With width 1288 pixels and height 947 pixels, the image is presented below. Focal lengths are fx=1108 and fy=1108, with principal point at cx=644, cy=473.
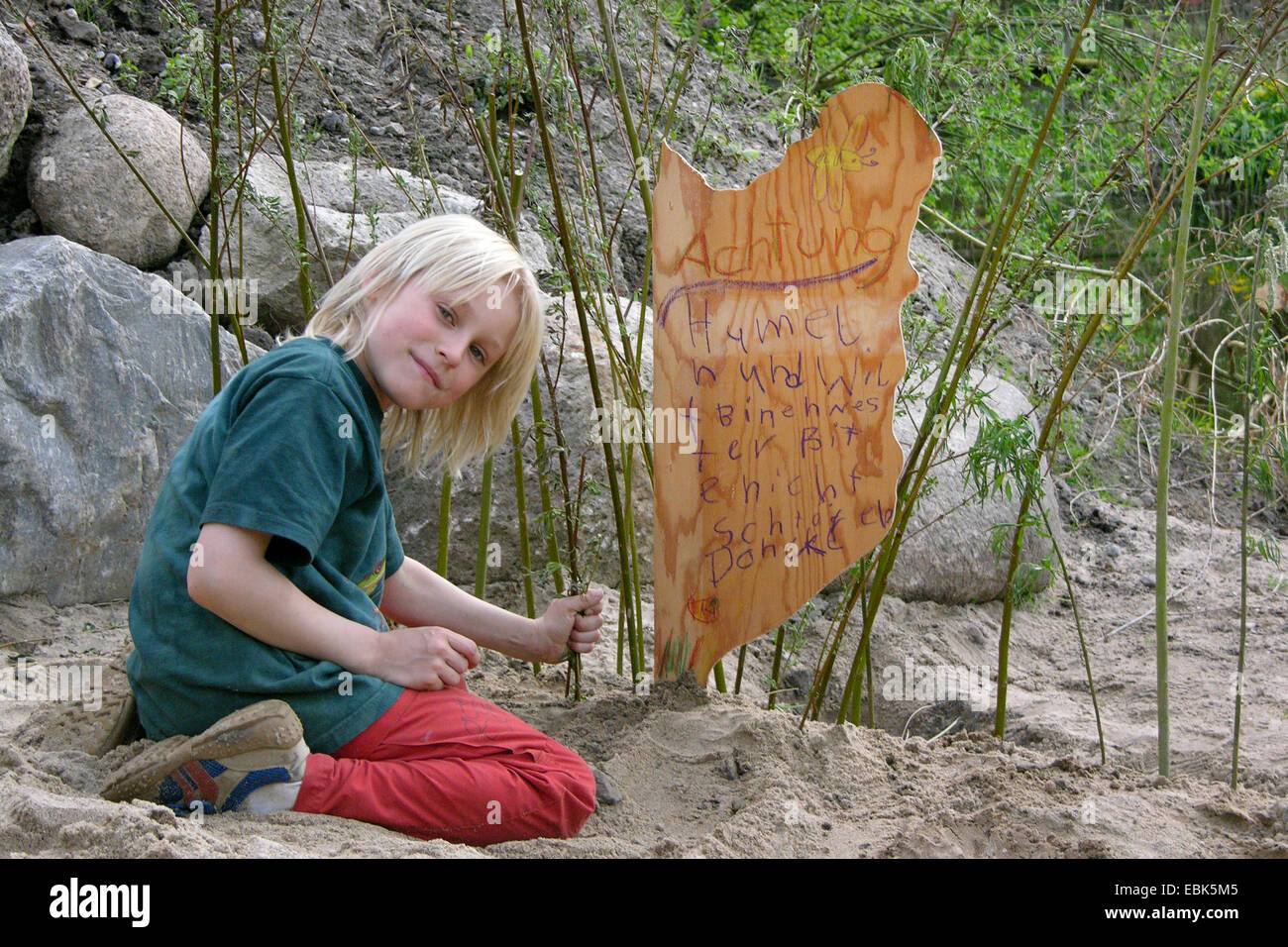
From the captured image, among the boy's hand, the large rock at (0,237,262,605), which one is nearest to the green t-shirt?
the boy's hand

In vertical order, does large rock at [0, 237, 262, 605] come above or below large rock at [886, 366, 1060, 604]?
above

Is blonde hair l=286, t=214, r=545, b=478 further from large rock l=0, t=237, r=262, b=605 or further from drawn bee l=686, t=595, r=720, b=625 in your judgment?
large rock l=0, t=237, r=262, b=605

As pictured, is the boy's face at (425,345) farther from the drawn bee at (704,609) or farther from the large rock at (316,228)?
the large rock at (316,228)

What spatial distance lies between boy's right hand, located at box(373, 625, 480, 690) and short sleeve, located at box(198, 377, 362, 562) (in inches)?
10.6

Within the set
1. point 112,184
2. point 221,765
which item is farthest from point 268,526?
point 112,184

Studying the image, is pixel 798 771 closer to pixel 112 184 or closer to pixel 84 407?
pixel 84 407

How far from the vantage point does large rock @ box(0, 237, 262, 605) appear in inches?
124

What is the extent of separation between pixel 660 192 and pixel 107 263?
1.92 metres

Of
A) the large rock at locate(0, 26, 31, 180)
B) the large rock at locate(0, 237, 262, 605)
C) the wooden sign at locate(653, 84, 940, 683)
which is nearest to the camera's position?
the wooden sign at locate(653, 84, 940, 683)

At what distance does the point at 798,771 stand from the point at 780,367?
876mm

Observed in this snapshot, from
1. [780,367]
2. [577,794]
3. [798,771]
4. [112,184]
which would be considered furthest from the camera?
[112,184]

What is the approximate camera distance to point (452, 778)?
203cm

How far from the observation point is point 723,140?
279 cm

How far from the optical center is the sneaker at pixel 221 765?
6.02 feet
